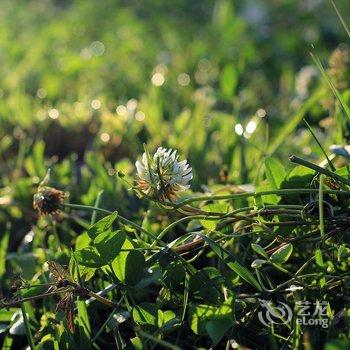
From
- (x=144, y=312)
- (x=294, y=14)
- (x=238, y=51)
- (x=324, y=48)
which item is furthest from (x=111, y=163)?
(x=294, y=14)

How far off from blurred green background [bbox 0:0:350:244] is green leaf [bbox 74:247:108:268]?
1.68ft

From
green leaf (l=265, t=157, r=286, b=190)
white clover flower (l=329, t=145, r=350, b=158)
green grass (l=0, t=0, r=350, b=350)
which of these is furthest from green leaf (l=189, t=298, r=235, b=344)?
white clover flower (l=329, t=145, r=350, b=158)

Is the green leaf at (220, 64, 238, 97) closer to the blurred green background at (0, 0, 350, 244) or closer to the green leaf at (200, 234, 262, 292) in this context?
the blurred green background at (0, 0, 350, 244)

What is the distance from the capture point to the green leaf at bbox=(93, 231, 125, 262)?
1250 millimetres

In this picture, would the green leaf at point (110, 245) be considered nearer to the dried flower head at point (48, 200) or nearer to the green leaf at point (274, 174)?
the dried flower head at point (48, 200)

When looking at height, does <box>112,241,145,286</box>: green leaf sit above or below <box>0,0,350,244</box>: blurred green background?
above

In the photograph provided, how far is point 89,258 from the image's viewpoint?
Answer: 4.13ft

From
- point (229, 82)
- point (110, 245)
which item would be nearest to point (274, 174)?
point (110, 245)

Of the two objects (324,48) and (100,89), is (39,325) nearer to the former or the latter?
(100,89)

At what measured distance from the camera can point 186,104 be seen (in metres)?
2.82

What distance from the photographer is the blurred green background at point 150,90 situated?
201cm

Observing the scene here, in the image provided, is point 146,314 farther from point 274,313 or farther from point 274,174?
point 274,174

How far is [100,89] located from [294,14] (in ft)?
6.63

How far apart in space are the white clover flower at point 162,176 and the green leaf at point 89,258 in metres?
0.14
